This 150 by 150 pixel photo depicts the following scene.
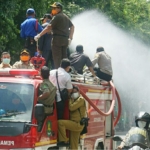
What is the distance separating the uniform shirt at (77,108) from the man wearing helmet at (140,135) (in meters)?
1.47

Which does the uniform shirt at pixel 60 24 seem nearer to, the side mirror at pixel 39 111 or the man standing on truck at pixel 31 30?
the man standing on truck at pixel 31 30

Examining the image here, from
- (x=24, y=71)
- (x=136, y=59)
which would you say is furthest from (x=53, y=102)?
(x=136, y=59)

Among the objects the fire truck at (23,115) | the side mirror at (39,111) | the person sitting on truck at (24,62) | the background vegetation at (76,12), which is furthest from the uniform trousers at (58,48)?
the background vegetation at (76,12)

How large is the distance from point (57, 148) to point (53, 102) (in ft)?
3.01

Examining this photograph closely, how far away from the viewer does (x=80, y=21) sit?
2894 centimetres

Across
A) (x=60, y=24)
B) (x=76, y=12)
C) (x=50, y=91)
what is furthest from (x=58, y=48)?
(x=76, y=12)

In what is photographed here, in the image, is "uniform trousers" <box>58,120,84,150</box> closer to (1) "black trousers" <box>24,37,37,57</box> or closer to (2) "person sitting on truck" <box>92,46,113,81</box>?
(1) "black trousers" <box>24,37,37,57</box>

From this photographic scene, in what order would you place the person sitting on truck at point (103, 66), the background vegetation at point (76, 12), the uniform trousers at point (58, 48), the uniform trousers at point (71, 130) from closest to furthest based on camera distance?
the uniform trousers at point (71, 130)
the uniform trousers at point (58, 48)
the person sitting on truck at point (103, 66)
the background vegetation at point (76, 12)

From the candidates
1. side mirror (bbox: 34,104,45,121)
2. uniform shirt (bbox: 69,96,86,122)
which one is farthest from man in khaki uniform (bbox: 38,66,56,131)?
uniform shirt (bbox: 69,96,86,122)

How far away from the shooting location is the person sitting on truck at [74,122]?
10469 mm

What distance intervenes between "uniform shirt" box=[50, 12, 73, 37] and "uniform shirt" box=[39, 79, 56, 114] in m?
2.39

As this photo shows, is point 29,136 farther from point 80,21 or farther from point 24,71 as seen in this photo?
point 80,21

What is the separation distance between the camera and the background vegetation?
19906 mm

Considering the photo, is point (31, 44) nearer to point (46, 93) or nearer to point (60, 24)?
point (60, 24)
